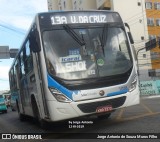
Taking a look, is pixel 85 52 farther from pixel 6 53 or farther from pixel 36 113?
pixel 6 53

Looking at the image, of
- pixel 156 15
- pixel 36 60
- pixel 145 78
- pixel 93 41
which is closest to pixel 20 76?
pixel 36 60

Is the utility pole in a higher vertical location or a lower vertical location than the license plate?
lower

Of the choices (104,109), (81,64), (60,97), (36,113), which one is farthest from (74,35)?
(36,113)

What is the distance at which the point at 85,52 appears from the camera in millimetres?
9914

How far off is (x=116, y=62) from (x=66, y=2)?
64.1 metres

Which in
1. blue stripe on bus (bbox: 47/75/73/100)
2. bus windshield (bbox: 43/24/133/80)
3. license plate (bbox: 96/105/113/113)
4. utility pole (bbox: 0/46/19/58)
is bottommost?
utility pole (bbox: 0/46/19/58)

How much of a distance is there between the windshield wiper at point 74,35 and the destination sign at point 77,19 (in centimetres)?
22

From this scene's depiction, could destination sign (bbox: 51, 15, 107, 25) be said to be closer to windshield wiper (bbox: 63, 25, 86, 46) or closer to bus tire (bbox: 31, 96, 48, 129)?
windshield wiper (bbox: 63, 25, 86, 46)

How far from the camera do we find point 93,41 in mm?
10117

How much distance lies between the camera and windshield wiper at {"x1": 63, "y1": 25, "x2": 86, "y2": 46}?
32.7ft

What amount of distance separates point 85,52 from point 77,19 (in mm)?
1103

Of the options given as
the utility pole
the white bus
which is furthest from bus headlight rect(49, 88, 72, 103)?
the utility pole

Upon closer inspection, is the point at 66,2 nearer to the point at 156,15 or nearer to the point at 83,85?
the point at 156,15

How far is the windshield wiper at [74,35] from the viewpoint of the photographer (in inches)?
393
